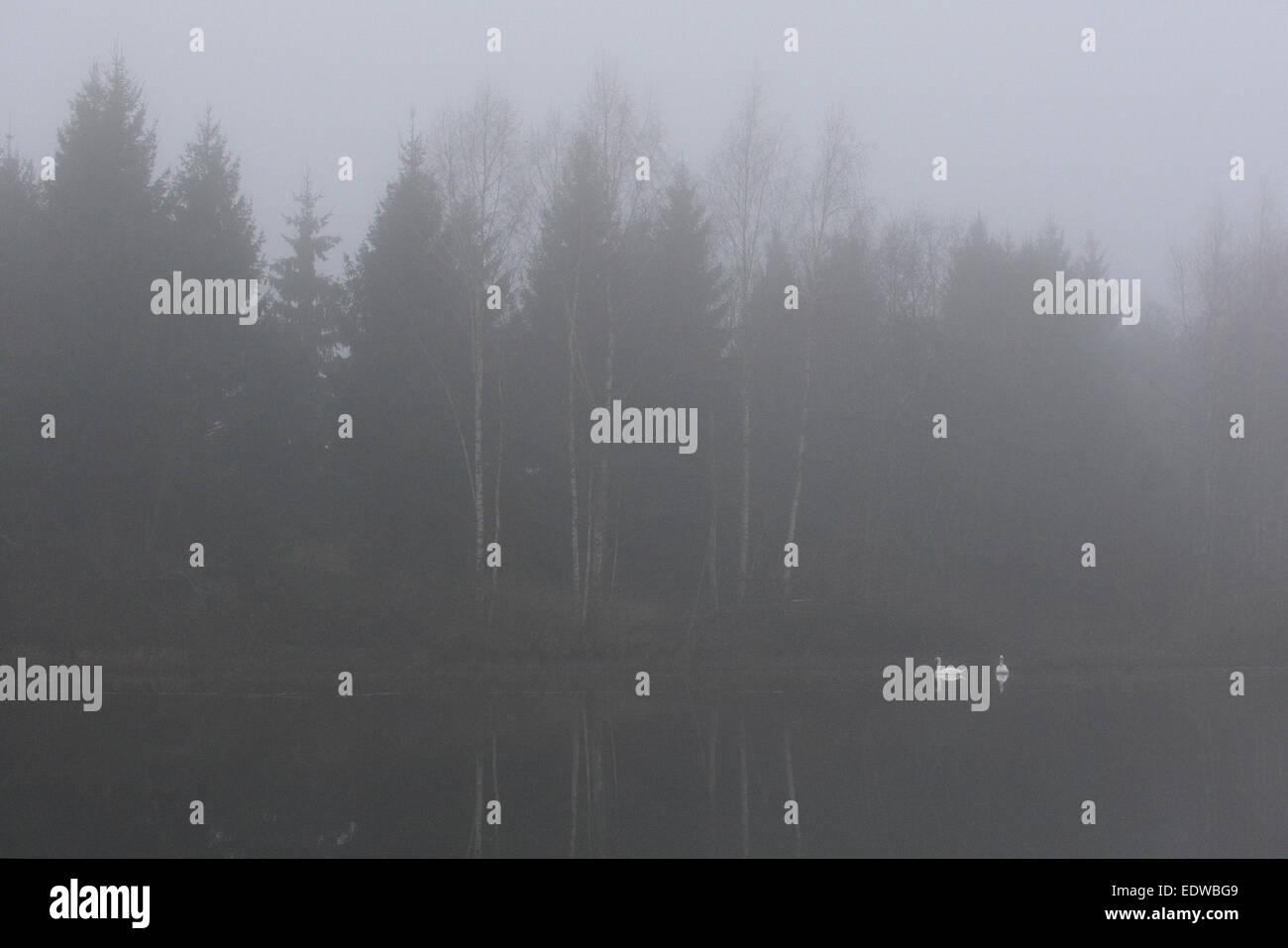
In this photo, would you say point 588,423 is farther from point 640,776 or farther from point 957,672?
point 640,776

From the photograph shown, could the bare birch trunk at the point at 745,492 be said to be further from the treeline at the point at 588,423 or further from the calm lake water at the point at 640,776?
the calm lake water at the point at 640,776

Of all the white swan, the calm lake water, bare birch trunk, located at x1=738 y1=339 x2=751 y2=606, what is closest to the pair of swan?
the white swan

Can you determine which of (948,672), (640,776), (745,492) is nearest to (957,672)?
(948,672)

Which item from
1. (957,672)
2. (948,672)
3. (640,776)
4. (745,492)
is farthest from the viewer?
(745,492)

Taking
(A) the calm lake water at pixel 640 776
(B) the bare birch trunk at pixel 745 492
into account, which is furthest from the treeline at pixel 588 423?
(A) the calm lake water at pixel 640 776

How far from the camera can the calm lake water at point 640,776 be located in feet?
38.7

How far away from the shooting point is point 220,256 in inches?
1234

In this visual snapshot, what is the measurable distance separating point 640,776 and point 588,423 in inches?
700

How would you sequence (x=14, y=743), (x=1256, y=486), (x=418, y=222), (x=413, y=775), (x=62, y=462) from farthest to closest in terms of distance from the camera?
(x=1256, y=486) < (x=418, y=222) < (x=62, y=462) < (x=14, y=743) < (x=413, y=775)

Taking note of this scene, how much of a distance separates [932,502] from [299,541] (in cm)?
2004

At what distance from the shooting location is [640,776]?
52.3 ft

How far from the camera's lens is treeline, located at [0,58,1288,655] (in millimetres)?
29562
